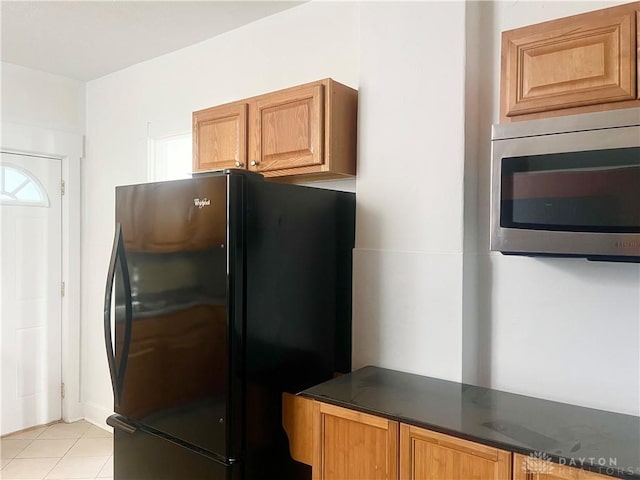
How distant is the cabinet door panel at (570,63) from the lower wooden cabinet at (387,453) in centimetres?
107

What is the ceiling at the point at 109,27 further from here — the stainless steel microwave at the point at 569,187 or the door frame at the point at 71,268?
the stainless steel microwave at the point at 569,187

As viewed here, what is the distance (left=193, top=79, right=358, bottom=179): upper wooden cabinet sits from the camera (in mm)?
2104

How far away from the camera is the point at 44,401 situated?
367 cm

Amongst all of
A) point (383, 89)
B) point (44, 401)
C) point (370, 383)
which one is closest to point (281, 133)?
point (383, 89)

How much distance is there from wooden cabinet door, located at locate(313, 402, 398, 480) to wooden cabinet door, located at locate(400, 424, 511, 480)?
45 mm

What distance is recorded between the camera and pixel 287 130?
2211mm

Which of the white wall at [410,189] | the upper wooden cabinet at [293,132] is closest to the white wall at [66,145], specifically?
the upper wooden cabinet at [293,132]

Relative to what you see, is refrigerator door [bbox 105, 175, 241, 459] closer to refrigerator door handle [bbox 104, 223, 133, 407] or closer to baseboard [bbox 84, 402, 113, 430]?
refrigerator door handle [bbox 104, 223, 133, 407]

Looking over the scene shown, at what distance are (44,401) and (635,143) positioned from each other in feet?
13.2

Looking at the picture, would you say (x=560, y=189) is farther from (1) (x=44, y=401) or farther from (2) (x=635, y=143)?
(1) (x=44, y=401)

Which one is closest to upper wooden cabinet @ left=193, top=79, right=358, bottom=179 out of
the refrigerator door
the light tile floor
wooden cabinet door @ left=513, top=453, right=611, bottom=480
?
the refrigerator door

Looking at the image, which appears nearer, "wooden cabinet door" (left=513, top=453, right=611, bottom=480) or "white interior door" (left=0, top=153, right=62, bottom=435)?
"wooden cabinet door" (left=513, top=453, right=611, bottom=480)

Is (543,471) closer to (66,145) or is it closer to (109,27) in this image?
(109,27)

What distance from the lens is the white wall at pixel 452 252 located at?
5.75 feet
